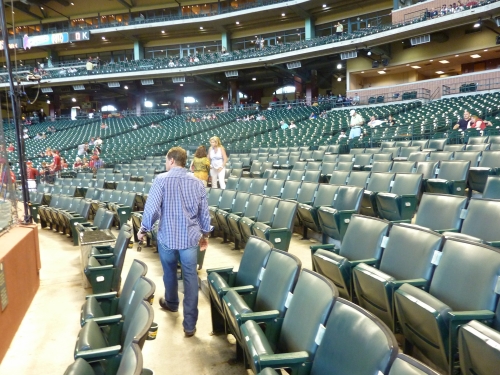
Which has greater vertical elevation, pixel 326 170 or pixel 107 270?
pixel 326 170

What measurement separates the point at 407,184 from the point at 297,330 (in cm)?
284

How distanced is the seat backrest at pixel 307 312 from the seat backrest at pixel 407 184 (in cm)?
257

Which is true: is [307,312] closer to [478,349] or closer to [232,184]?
[478,349]

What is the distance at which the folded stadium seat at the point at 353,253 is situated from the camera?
2355 mm

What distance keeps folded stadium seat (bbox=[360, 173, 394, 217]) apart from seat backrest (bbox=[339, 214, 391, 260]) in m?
1.62

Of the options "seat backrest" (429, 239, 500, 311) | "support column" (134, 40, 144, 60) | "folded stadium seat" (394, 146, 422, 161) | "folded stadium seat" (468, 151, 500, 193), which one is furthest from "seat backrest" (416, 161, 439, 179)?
"support column" (134, 40, 144, 60)

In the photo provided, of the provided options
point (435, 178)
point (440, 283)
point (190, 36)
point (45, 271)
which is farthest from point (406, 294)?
point (190, 36)

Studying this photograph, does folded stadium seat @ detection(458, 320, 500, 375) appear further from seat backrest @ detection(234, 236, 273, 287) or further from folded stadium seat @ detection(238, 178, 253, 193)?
folded stadium seat @ detection(238, 178, 253, 193)

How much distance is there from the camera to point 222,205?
16.6 ft

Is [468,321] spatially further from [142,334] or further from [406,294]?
[142,334]

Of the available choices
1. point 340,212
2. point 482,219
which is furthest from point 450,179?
point 482,219

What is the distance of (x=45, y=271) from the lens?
4.39 meters

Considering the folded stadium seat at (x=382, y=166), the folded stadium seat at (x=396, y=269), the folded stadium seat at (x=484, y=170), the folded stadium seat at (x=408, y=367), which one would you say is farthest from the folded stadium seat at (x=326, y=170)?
the folded stadium seat at (x=408, y=367)

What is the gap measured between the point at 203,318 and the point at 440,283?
1611 millimetres
